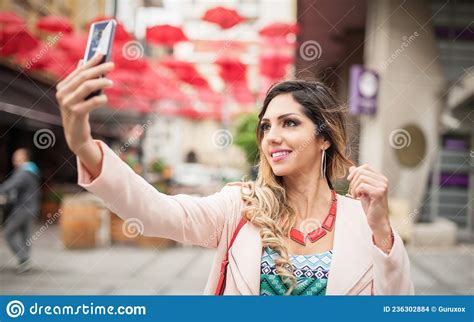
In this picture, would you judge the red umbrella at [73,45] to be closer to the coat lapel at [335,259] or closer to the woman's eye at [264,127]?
the woman's eye at [264,127]

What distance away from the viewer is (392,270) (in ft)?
5.42

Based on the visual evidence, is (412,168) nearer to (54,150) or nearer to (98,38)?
(98,38)

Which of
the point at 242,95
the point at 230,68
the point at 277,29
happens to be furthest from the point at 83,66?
the point at 242,95

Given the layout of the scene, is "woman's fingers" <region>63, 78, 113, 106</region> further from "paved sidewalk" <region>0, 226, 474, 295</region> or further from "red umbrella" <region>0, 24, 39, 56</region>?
"red umbrella" <region>0, 24, 39, 56</region>

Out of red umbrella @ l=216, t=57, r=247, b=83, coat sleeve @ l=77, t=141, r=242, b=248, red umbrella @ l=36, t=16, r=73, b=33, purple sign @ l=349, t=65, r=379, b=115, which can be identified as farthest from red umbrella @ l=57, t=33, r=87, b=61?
coat sleeve @ l=77, t=141, r=242, b=248

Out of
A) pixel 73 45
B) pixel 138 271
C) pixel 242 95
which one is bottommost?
pixel 138 271

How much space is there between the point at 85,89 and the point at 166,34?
7.26 m

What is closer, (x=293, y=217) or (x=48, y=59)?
(x=293, y=217)

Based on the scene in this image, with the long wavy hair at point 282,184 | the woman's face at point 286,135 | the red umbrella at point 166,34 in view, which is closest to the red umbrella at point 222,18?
the red umbrella at point 166,34

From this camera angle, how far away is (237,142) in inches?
330

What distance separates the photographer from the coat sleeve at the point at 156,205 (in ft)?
4.82

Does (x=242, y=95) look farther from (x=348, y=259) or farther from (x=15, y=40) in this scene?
(x=348, y=259)

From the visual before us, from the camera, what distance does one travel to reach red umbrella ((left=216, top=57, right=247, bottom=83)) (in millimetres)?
9656

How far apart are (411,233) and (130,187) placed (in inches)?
304
